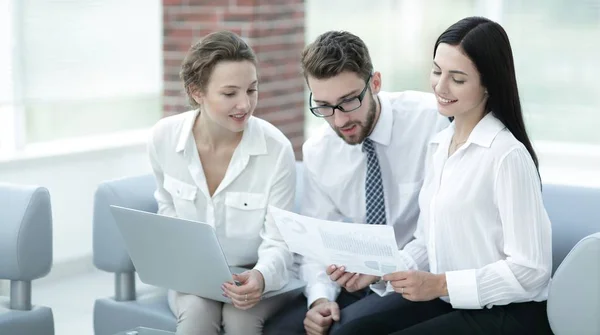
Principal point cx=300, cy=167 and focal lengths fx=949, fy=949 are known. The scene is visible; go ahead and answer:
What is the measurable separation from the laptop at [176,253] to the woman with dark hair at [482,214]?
1.39 feet

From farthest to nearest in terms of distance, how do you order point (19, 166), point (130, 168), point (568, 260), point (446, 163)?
point (130, 168), point (19, 166), point (446, 163), point (568, 260)

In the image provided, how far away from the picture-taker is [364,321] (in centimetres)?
270

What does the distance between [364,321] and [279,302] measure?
0.41 metres

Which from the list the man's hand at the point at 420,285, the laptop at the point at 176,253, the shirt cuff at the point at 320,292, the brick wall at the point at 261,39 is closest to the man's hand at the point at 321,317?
the shirt cuff at the point at 320,292

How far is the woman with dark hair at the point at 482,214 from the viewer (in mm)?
2500

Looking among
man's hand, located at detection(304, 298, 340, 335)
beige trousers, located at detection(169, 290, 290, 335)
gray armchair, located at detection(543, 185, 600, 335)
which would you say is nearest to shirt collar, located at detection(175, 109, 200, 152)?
beige trousers, located at detection(169, 290, 290, 335)

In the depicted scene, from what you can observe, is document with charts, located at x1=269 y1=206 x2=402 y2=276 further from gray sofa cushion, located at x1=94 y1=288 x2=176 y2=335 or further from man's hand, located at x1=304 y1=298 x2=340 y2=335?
gray sofa cushion, located at x1=94 y1=288 x2=176 y2=335

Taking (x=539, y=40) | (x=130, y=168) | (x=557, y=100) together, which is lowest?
(x=130, y=168)

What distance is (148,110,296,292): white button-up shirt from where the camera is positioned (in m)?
3.10

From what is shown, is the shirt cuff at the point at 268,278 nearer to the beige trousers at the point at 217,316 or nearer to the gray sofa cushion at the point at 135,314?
the beige trousers at the point at 217,316

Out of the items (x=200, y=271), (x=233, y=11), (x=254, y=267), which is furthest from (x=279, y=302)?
(x=233, y=11)

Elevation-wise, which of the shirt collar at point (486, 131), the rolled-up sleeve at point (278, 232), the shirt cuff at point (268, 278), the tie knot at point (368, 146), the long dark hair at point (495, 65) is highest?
the long dark hair at point (495, 65)

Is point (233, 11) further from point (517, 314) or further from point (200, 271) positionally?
point (517, 314)

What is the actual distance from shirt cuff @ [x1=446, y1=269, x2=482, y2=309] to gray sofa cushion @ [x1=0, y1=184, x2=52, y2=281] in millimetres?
1418
